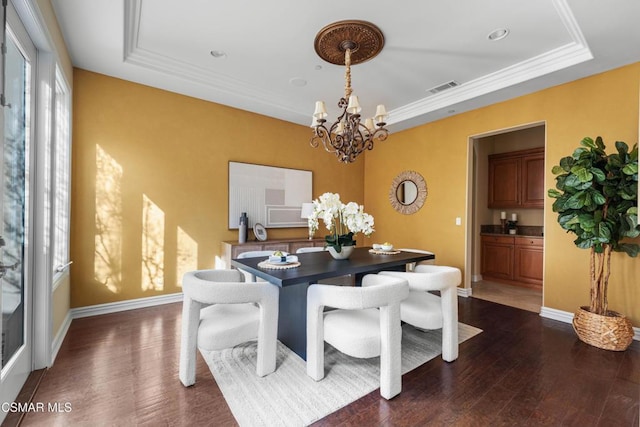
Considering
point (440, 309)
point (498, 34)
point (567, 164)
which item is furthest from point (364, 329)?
point (498, 34)

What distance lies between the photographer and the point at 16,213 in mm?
1939

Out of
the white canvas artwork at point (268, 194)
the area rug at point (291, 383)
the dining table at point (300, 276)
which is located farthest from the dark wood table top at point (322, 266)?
the white canvas artwork at point (268, 194)

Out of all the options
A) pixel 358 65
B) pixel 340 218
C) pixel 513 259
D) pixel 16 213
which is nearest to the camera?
pixel 16 213

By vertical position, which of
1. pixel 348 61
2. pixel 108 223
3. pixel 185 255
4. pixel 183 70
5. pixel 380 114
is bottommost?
pixel 185 255

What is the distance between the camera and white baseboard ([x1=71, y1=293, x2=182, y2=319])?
3336mm

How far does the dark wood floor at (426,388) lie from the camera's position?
A: 68.9 inches

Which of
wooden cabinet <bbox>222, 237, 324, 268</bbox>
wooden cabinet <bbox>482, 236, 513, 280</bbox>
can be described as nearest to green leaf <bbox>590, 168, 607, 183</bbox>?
wooden cabinet <bbox>482, 236, 513, 280</bbox>

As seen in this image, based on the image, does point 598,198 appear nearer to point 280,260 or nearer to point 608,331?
point 608,331

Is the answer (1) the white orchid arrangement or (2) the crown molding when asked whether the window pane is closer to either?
(2) the crown molding

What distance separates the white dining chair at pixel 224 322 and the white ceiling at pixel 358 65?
2.38 meters

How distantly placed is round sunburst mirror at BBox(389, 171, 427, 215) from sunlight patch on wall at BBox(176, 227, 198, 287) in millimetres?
3653

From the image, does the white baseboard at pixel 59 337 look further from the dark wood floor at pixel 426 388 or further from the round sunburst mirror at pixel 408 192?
the round sunburst mirror at pixel 408 192

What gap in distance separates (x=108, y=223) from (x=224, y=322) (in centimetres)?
245

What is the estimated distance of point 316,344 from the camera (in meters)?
2.08
